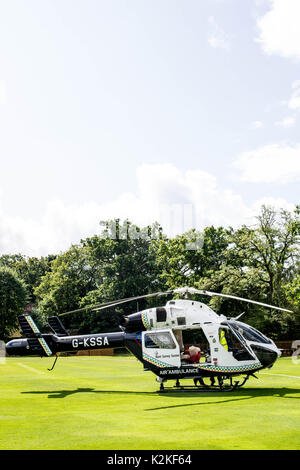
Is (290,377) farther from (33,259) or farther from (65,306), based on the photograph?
(33,259)

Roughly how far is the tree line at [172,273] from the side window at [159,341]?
31.5 m

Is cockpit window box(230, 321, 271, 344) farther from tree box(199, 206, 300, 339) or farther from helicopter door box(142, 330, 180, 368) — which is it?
tree box(199, 206, 300, 339)

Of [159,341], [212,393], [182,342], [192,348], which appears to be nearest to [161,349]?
[159,341]

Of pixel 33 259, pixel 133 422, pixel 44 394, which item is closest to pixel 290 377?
pixel 44 394

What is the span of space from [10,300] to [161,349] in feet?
189

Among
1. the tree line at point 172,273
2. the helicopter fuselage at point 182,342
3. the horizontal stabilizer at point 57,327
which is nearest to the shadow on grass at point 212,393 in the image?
the helicopter fuselage at point 182,342

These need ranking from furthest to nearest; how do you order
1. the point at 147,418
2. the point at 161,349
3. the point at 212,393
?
the point at 161,349 → the point at 212,393 → the point at 147,418

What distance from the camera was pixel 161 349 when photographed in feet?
67.6

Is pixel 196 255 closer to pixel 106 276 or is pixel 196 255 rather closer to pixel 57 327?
pixel 106 276

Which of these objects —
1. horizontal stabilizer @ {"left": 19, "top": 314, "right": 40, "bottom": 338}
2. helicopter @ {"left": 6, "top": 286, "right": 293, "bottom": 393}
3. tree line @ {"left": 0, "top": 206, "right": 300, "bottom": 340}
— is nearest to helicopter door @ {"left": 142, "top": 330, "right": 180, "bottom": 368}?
helicopter @ {"left": 6, "top": 286, "right": 293, "bottom": 393}

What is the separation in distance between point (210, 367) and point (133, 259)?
60127 mm

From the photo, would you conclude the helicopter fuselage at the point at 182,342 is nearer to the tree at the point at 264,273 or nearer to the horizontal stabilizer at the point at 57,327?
the horizontal stabilizer at the point at 57,327

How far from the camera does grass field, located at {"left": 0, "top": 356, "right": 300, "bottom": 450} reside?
10609 mm

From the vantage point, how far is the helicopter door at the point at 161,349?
2034 centimetres
